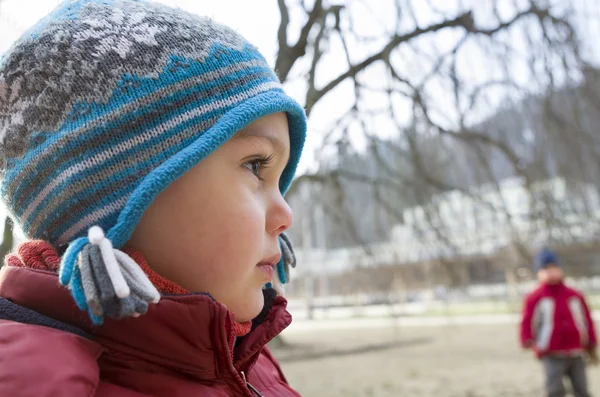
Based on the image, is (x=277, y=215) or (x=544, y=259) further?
(x=544, y=259)

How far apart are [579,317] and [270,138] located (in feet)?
12.8

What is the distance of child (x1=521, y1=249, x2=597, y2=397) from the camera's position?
387cm

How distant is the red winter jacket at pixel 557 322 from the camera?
3887 millimetres

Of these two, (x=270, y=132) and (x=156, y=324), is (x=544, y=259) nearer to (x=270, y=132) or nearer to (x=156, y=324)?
(x=270, y=132)

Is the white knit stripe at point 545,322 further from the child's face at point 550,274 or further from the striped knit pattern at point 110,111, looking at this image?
the striped knit pattern at point 110,111

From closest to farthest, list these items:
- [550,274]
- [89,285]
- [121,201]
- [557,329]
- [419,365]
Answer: [89,285], [121,201], [557,329], [550,274], [419,365]

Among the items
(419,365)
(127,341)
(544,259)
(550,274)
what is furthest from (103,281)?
(419,365)

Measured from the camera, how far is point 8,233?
1561mm

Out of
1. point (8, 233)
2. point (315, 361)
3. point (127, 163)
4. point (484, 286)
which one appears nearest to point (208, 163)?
point (127, 163)

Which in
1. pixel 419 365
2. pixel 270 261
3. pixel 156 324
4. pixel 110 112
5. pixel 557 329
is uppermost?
pixel 110 112

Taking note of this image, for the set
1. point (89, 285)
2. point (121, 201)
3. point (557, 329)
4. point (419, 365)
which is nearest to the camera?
point (89, 285)

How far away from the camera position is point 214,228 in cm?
72

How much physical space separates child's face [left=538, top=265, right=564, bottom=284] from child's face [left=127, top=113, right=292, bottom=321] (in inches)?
150

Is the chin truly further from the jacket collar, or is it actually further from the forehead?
the forehead
